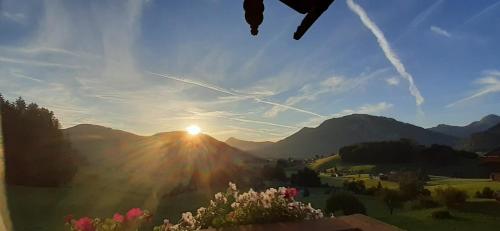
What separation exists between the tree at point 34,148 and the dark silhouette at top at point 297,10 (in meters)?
44.1

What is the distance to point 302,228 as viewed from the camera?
8.46 metres

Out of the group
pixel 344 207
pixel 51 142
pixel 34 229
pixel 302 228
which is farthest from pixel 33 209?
pixel 302 228

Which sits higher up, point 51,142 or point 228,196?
point 51,142

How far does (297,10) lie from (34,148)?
45719mm

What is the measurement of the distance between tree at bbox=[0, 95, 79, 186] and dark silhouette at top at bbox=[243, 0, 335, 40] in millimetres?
44055

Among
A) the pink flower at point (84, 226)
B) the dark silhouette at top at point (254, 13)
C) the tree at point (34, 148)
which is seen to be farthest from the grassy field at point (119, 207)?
the dark silhouette at top at point (254, 13)

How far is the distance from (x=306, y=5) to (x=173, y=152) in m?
71.8

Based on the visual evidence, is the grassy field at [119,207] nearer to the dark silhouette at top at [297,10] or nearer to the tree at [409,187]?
the tree at [409,187]

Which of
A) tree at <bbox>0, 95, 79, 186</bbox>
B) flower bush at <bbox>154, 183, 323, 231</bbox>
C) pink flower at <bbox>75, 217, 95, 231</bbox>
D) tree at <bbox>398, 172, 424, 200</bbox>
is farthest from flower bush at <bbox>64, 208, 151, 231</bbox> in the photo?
tree at <bbox>398, 172, 424, 200</bbox>

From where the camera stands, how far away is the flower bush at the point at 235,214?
8.75 meters

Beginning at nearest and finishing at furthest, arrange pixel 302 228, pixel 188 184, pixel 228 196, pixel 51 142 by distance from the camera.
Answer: pixel 302 228, pixel 228 196, pixel 51 142, pixel 188 184

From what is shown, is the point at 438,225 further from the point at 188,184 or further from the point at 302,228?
the point at 188,184

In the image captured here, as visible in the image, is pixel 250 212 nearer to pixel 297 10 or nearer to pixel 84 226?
pixel 84 226

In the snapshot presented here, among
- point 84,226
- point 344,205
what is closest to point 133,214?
point 84,226
